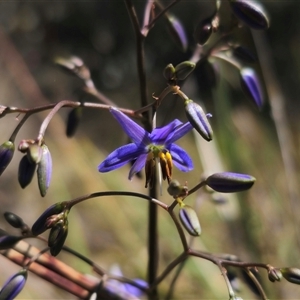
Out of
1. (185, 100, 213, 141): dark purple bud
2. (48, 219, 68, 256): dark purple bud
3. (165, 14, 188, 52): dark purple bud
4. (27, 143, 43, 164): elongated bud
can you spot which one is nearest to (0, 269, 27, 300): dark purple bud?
(48, 219, 68, 256): dark purple bud

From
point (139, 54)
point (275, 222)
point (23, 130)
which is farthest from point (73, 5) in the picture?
point (139, 54)

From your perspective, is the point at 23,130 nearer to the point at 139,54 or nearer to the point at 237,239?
the point at 237,239

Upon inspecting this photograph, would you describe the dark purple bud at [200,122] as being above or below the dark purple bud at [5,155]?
below

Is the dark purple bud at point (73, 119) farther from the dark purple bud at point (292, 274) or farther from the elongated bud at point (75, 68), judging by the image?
the dark purple bud at point (292, 274)

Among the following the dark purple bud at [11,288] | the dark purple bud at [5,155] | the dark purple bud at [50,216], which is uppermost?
the dark purple bud at [5,155]

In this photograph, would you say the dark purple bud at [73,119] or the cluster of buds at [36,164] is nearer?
the cluster of buds at [36,164]

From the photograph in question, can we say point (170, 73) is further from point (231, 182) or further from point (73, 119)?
point (73, 119)

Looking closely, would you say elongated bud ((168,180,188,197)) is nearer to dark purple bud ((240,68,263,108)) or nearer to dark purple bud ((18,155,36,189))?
dark purple bud ((18,155,36,189))

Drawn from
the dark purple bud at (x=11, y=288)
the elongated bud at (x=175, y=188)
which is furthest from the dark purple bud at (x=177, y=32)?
the dark purple bud at (x=11, y=288)
